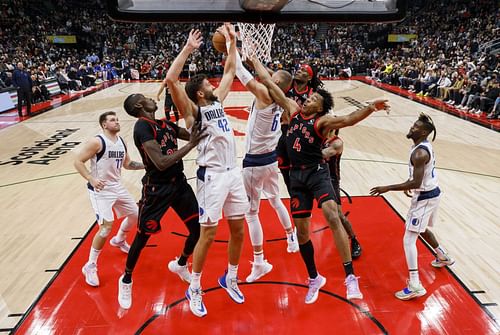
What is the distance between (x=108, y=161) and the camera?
4410 millimetres

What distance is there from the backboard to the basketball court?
2.47 m

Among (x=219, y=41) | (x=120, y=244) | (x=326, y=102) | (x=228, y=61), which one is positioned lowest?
(x=120, y=244)

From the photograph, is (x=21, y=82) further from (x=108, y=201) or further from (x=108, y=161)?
(x=108, y=201)

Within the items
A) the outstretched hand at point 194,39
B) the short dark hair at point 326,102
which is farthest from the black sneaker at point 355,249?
the outstretched hand at point 194,39

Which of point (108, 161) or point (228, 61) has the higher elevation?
point (228, 61)

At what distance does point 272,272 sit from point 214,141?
157cm

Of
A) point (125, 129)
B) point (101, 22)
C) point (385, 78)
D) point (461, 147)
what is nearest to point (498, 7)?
point (385, 78)

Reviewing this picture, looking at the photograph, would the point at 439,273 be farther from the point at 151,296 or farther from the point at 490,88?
the point at 490,88

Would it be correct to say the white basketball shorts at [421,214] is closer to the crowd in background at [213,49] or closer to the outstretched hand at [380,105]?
the outstretched hand at [380,105]

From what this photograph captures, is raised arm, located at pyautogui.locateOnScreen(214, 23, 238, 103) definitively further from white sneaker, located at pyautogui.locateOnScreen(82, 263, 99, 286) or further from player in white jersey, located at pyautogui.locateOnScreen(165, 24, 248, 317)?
white sneaker, located at pyautogui.locateOnScreen(82, 263, 99, 286)

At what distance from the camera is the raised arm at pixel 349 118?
368 centimetres

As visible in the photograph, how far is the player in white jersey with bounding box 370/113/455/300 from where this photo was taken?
3.88 metres

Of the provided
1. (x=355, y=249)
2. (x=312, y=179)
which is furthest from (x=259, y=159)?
(x=355, y=249)

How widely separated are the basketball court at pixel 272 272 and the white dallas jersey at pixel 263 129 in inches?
48.8
